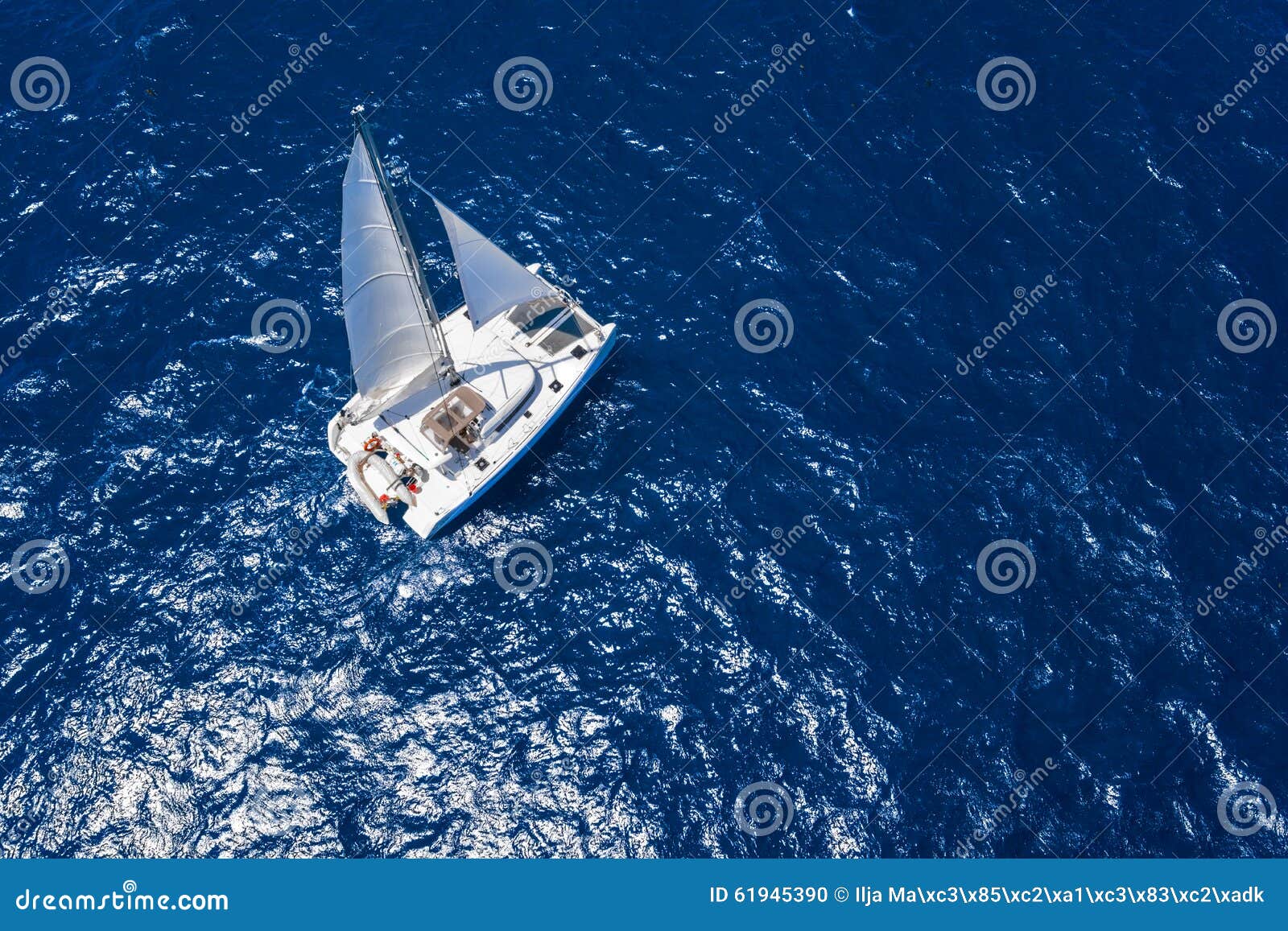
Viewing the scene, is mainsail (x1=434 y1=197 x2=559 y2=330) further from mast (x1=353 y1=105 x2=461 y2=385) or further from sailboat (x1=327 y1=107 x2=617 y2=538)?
mast (x1=353 y1=105 x2=461 y2=385)

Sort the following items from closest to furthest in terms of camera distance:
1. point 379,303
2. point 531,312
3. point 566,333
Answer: point 379,303
point 566,333
point 531,312

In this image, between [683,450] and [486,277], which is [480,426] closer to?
[486,277]

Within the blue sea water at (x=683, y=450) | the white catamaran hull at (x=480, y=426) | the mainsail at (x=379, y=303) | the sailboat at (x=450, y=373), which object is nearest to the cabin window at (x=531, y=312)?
the sailboat at (x=450, y=373)

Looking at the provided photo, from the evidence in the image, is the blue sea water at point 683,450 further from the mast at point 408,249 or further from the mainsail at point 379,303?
the mast at point 408,249

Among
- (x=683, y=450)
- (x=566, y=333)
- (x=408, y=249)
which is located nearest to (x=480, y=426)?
(x=566, y=333)

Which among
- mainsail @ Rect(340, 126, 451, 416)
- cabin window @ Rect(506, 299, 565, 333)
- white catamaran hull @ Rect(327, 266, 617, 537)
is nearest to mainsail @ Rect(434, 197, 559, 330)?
cabin window @ Rect(506, 299, 565, 333)

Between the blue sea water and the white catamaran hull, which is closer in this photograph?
the blue sea water

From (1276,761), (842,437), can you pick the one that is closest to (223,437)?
(842,437)
